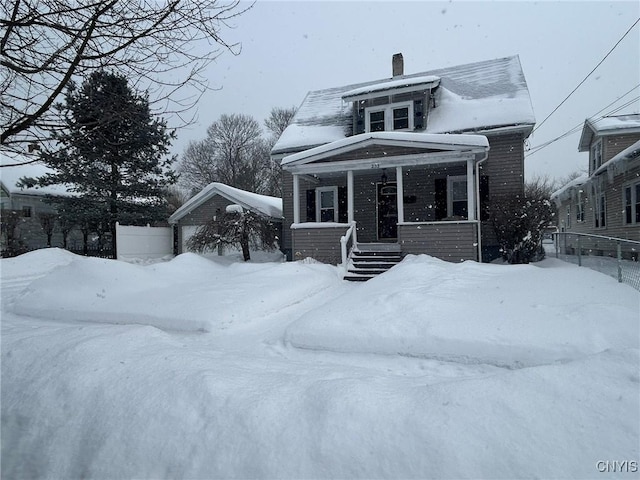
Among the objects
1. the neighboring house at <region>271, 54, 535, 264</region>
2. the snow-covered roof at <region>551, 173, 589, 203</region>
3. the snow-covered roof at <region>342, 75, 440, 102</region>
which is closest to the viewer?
the neighboring house at <region>271, 54, 535, 264</region>

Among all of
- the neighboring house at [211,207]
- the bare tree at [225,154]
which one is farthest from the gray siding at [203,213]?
the bare tree at [225,154]

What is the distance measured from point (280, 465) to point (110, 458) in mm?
1190

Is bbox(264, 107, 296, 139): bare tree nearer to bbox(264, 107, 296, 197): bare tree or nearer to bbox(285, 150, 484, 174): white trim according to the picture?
bbox(264, 107, 296, 197): bare tree

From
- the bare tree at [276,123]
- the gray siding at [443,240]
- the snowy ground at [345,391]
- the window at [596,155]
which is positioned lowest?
the snowy ground at [345,391]

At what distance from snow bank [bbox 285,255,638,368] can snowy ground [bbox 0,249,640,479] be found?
0.02m

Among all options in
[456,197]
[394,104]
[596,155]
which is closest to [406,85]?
[394,104]

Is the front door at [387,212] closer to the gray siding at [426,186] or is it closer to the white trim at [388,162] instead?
the gray siding at [426,186]

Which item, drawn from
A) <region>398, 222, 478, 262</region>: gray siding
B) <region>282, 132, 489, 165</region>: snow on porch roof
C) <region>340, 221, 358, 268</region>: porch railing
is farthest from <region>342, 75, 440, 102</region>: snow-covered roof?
<region>398, 222, 478, 262</region>: gray siding

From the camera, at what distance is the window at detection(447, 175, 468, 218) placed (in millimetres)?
12312

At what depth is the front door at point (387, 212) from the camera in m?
13.3

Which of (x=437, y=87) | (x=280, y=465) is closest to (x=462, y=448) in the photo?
(x=280, y=465)

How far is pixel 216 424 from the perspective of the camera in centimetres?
256

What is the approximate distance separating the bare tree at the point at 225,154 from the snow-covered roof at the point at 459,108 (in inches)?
870

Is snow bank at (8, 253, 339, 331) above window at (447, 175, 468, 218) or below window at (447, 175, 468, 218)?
below
